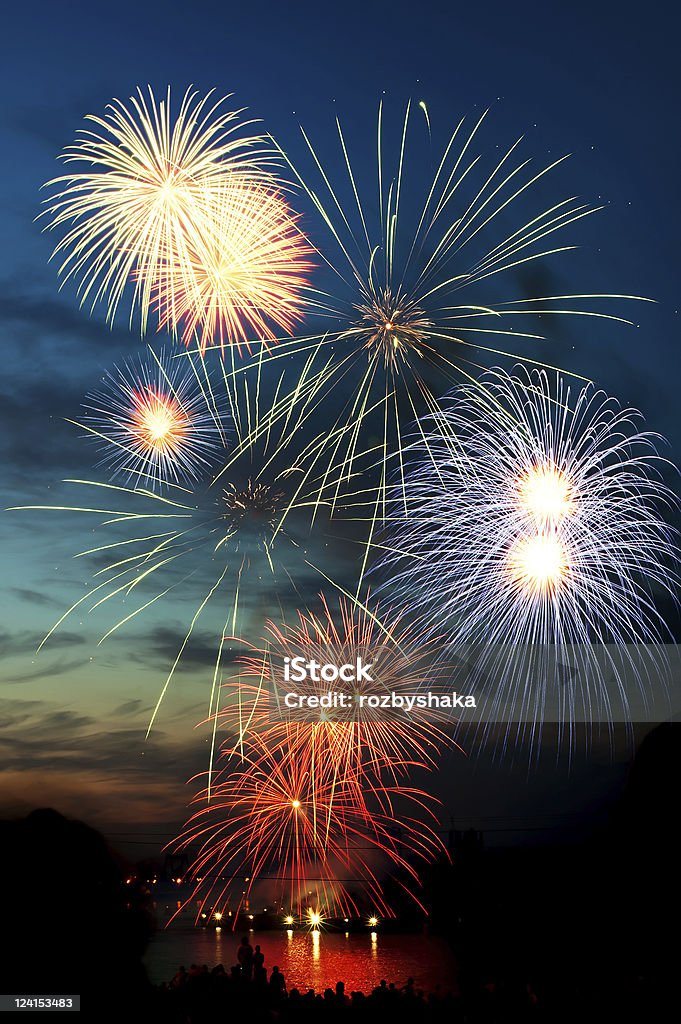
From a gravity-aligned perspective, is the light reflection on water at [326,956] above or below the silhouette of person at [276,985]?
below

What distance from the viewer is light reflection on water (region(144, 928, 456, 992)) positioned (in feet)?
220

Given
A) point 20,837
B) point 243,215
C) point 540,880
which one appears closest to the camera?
point 243,215

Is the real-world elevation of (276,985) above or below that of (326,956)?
above

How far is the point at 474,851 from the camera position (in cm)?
8875

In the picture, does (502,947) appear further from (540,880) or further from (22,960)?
(22,960)

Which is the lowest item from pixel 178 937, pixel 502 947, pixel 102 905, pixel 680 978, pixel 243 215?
pixel 178 937

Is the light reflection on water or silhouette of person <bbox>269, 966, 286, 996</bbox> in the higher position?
silhouette of person <bbox>269, 966, 286, 996</bbox>

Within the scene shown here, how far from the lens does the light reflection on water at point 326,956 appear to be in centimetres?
6706

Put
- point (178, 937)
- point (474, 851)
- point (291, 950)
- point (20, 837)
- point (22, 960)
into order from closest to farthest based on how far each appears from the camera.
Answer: point (22, 960) → point (20, 837) → point (474, 851) → point (291, 950) → point (178, 937)

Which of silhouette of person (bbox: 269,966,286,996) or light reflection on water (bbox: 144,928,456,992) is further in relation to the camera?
light reflection on water (bbox: 144,928,456,992)

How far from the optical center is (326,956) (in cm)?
9650

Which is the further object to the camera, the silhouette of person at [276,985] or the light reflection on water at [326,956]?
the light reflection on water at [326,956]

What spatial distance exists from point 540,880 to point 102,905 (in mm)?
42958

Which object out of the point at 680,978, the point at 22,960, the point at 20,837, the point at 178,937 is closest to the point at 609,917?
the point at 680,978
